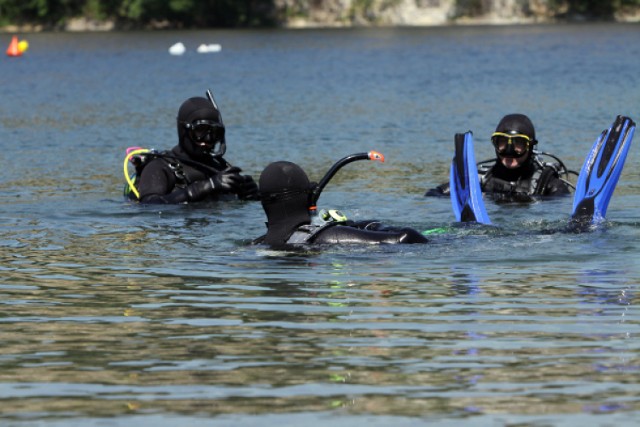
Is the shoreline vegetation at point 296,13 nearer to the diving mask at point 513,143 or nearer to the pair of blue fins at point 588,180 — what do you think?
the diving mask at point 513,143

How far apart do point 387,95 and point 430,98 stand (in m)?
1.71

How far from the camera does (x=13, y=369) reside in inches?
293

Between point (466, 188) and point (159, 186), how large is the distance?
3666mm

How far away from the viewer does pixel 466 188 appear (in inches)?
541

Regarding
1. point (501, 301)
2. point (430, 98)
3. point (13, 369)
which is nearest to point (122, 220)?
point (501, 301)

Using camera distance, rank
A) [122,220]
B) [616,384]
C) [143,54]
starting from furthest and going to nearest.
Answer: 1. [143,54]
2. [122,220]
3. [616,384]

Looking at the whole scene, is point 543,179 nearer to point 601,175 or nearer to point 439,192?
point 439,192

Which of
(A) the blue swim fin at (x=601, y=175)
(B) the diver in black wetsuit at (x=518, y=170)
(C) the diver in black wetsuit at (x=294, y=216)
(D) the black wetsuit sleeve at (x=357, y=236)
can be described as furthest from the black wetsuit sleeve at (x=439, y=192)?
(C) the diver in black wetsuit at (x=294, y=216)

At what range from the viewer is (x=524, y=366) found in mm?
7184

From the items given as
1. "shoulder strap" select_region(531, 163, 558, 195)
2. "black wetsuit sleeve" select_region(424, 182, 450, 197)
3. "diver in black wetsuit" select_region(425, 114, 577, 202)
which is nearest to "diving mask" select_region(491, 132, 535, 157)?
"diver in black wetsuit" select_region(425, 114, 577, 202)

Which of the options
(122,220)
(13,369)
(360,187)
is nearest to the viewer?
(13,369)

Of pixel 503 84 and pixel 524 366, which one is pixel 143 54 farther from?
pixel 524 366

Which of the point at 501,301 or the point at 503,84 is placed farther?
the point at 503,84

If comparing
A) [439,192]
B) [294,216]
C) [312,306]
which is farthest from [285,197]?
[439,192]
